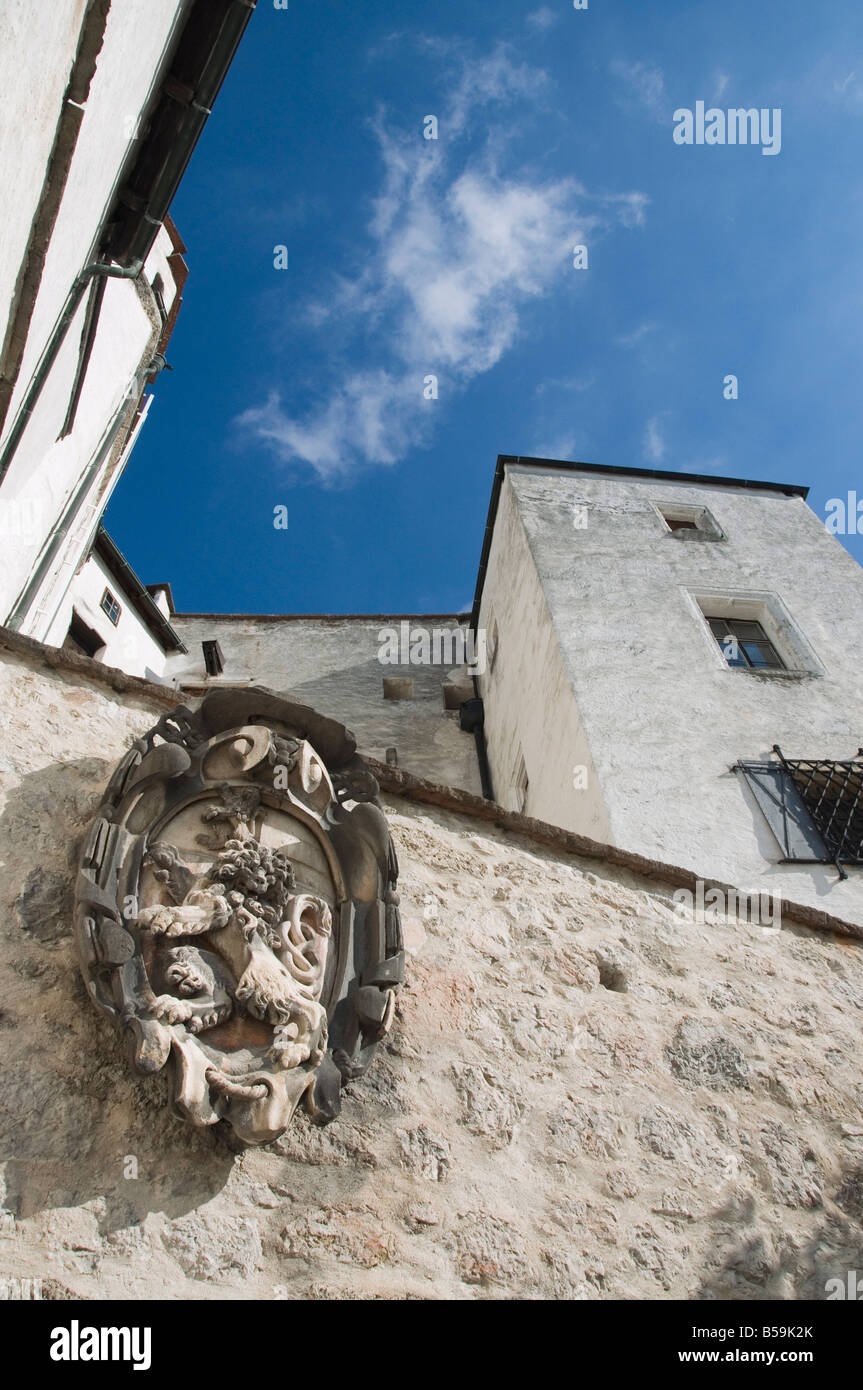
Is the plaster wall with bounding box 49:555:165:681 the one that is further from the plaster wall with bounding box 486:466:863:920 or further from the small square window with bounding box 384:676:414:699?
the plaster wall with bounding box 486:466:863:920

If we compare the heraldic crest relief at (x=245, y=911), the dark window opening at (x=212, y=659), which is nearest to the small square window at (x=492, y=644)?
the dark window opening at (x=212, y=659)

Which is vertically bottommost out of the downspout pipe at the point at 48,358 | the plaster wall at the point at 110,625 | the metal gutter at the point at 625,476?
the downspout pipe at the point at 48,358

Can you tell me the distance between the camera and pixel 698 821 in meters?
7.51

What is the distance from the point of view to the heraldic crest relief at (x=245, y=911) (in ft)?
8.95

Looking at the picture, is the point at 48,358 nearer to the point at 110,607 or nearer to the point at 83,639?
the point at 83,639

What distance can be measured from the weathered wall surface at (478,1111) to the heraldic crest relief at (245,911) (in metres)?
0.26

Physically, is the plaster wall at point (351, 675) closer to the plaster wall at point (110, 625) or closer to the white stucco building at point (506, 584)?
the white stucco building at point (506, 584)

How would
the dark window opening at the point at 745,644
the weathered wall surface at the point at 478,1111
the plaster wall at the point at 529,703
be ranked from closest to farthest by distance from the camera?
the weathered wall surface at the point at 478,1111 < the plaster wall at the point at 529,703 < the dark window opening at the point at 745,644

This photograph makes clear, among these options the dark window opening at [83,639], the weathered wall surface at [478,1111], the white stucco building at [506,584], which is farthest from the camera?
the dark window opening at [83,639]

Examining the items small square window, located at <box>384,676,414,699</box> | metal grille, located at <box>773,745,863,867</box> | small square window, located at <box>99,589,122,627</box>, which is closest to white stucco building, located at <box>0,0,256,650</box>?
small square window, located at <box>99,589,122,627</box>

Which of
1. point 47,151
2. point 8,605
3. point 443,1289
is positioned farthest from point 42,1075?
point 8,605

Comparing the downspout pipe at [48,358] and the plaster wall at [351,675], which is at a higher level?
the plaster wall at [351,675]

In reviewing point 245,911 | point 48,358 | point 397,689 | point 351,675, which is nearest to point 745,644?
point 397,689

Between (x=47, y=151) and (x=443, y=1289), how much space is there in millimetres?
6247
